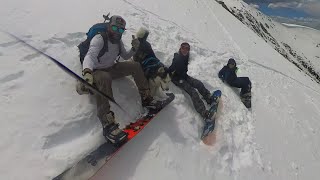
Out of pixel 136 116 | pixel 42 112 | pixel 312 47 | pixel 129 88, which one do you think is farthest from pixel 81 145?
pixel 312 47

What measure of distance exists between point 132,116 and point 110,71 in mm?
1072

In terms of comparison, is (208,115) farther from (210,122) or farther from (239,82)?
(239,82)

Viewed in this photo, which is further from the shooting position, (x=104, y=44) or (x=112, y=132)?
(x=104, y=44)

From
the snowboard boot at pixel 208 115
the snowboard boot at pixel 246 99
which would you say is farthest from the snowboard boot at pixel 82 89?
the snowboard boot at pixel 246 99

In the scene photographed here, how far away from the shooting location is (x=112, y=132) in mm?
6418

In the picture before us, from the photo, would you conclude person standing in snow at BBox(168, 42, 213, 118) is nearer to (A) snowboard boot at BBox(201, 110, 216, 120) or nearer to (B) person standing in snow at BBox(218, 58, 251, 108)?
(A) snowboard boot at BBox(201, 110, 216, 120)

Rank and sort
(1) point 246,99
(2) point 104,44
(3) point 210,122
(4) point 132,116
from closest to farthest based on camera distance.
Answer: (2) point 104,44 < (4) point 132,116 < (3) point 210,122 < (1) point 246,99

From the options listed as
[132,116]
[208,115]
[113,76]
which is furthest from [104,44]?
[208,115]

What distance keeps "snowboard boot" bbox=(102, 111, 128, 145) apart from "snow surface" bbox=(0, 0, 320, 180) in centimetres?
39

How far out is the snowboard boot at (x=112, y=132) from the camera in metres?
6.41

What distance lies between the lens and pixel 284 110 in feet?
40.8

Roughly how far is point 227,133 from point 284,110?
4173mm

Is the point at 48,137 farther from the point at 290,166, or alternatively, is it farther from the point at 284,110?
the point at 284,110

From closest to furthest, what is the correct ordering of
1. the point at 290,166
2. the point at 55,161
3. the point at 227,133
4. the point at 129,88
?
the point at 55,161, the point at 129,88, the point at 227,133, the point at 290,166
